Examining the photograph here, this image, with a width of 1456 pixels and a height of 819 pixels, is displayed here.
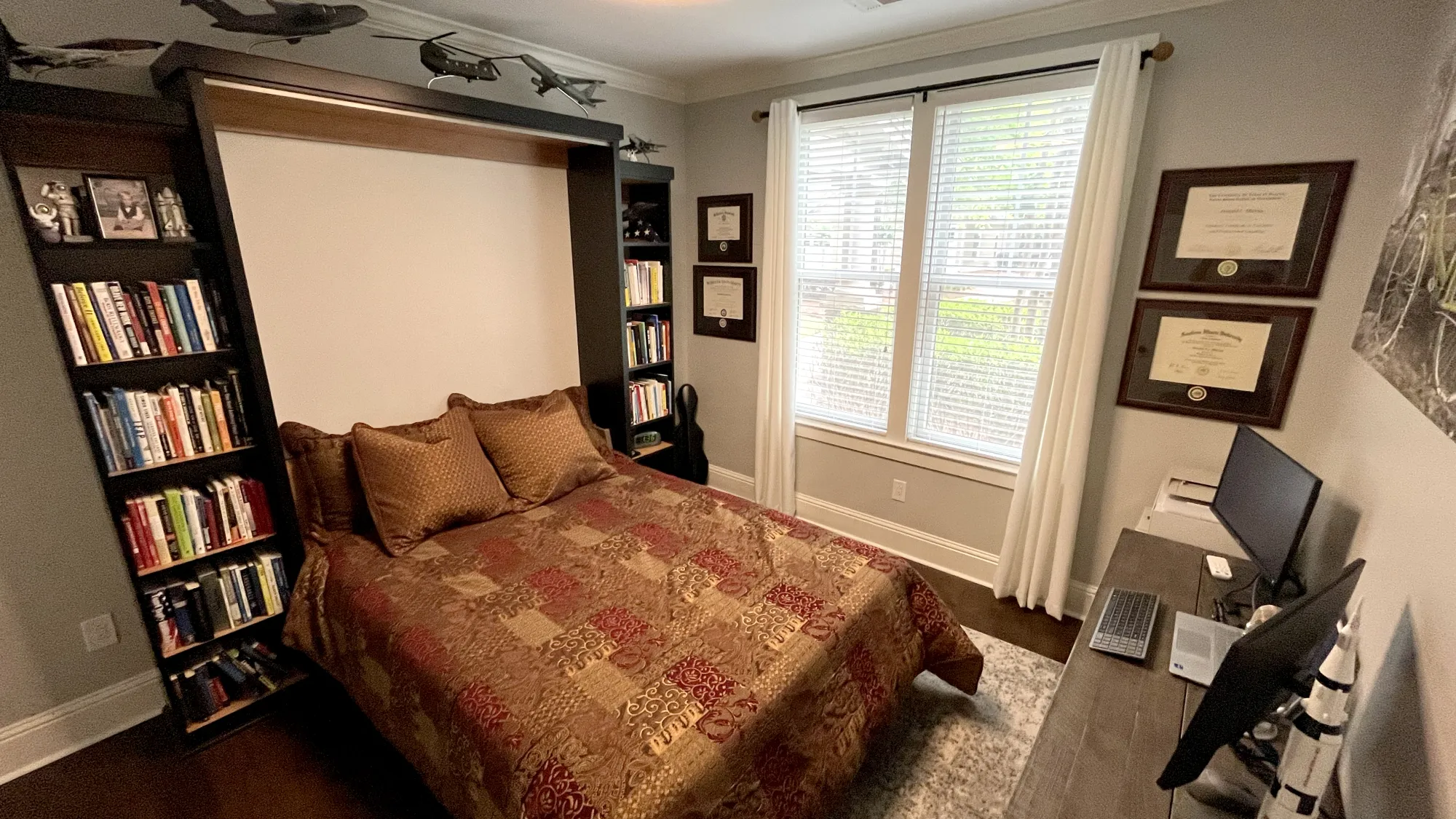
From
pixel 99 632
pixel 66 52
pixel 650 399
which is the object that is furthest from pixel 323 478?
pixel 650 399

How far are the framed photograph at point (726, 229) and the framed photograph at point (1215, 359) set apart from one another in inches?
73.6

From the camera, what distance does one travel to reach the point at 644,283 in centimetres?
305

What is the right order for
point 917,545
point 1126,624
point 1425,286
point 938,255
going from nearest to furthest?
point 1425,286 < point 1126,624 < point 938,255 < point 917,545

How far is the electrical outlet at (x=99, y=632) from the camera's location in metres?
1.82

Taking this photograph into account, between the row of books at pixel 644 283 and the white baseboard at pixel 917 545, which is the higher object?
the row of books at pixel 644 283

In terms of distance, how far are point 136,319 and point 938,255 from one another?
286 cm

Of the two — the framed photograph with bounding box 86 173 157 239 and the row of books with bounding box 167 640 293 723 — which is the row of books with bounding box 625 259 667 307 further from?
the row of books with bounding box 167 640 293 723

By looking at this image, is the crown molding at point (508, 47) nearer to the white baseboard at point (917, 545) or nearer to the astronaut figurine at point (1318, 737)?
the white baseboard at point (917, 545)

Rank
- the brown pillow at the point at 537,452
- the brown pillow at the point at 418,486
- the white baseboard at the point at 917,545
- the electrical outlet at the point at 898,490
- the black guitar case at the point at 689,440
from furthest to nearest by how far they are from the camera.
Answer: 1. the black guitar case at the point at 689,440
2. the electrical outlet at the point at 898,490
3. the white baseboard at the point at 917,545
4. the brown pillow at the point at 537,452
5. the brown pillow at the point at 418,486

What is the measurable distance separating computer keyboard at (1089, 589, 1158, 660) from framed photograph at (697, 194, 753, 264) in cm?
232

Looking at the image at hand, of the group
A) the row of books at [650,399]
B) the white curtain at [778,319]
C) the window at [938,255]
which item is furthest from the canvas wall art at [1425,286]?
the row of books at [650,399]

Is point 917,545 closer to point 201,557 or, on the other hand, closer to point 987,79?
point 987,79

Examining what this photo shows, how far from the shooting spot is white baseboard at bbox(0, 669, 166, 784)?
1.74 metres

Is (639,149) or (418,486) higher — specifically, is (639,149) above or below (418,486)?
above
